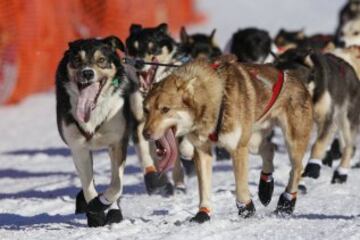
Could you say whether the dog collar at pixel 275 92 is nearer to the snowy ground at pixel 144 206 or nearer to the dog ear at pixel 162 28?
the snowy ground at pixel 144 206

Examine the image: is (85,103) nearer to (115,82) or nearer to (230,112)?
(115,82)

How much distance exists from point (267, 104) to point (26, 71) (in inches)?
202

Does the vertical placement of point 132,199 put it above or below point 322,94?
below

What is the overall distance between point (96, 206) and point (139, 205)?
Result: 71 centimetres

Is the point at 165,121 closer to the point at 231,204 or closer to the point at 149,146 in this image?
the point at 231,204

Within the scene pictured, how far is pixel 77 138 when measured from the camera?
14.2ft

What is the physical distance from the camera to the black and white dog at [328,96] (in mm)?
5285

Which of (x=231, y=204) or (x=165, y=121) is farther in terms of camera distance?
(x=231, y=204)

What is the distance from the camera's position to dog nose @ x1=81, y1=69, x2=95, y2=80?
13.7 ft

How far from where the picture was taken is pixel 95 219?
14.2 ft

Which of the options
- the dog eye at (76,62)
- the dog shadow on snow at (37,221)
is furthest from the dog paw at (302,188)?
the dog eye at (76,62)

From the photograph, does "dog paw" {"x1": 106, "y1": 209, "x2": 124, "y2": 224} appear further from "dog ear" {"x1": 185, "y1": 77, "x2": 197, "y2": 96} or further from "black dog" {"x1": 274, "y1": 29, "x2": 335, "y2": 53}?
"black dog" {"x1": 274, "y1": 29, "x2": 335, "y2": 53}

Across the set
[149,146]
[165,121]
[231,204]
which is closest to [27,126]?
[149,146]

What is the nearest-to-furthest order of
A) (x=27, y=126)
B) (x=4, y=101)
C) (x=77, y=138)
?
1. (x=77, y=138)
2. (x=27, y=126)
3. (x=4, y=101)
